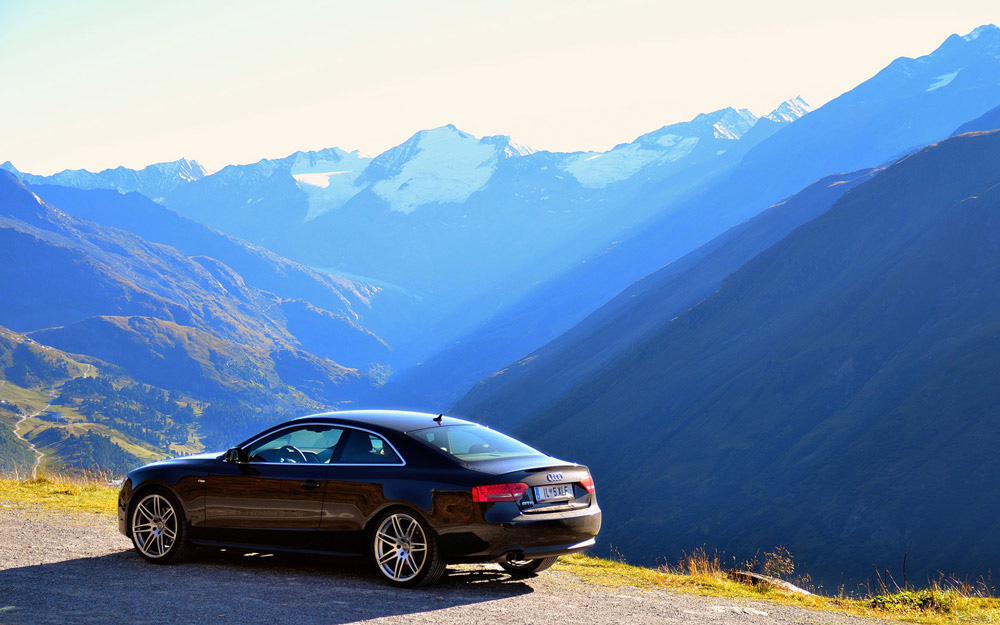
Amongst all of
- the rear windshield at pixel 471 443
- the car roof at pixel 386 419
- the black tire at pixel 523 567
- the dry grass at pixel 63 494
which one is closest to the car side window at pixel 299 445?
the car roof at pixel 386 419

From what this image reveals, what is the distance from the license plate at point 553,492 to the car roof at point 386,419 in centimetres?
162

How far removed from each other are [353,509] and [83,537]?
5.76 metres

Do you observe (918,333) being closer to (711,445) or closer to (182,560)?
(711,445)

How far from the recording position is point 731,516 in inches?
5802

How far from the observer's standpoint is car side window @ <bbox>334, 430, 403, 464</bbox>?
10547 millimetres

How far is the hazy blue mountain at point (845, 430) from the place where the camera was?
429ft

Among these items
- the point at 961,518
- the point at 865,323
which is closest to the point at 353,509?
the point at 961,518

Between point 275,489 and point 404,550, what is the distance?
182 cm

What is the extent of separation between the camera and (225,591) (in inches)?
396

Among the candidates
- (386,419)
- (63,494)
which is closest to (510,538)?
(386,419)

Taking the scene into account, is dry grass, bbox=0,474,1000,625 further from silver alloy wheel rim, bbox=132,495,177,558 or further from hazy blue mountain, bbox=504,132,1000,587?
hazy blue mountain, bbox=504,132,1000,587

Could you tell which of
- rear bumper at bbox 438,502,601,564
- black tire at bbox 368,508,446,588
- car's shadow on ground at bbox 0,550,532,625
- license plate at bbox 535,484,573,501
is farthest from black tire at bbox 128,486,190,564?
license plate at bbox 535,484,573,501

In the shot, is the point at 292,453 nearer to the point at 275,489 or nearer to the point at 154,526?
the point at 275,489

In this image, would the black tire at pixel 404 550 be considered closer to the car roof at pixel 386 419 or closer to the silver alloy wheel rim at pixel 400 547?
the silver alloy wheel rim at pixel 400 547
